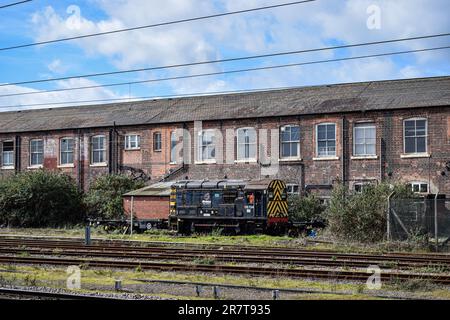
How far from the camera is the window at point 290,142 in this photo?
34594mm

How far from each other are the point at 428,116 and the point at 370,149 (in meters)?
3.38

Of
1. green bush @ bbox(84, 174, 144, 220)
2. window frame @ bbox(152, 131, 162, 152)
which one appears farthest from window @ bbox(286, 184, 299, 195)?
green bush @ bbox(84, 174, 144, 220)

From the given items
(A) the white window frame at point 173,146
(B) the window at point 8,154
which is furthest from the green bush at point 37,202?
(B) the window at point 8,154

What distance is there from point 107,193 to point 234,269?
870 inches

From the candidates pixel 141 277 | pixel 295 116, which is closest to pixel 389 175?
pixel 295 116

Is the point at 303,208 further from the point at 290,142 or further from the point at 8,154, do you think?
the point at 8,154

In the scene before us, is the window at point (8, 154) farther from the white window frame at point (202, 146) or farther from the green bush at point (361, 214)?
the green bush at point (361, 214)

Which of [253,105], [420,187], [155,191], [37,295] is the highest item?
[253,105]

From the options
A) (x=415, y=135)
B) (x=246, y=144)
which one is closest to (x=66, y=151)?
(x=246, y=144)

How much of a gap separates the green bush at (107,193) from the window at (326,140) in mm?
10926

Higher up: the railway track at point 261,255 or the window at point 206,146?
the window at point 206,146

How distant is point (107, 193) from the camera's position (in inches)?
1448

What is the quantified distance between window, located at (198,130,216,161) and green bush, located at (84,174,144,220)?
4037 mm

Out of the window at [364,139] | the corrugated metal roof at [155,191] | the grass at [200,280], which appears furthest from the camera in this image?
the window at [364,139]
